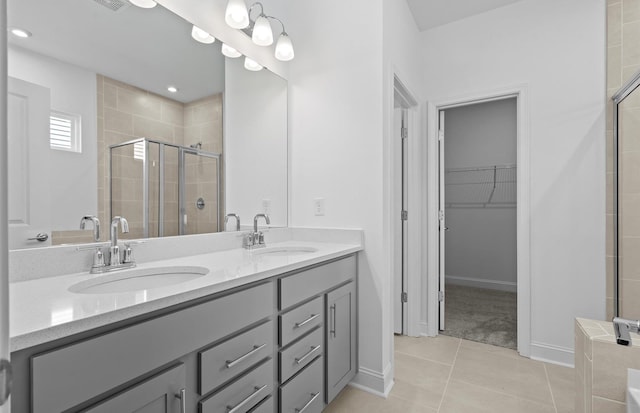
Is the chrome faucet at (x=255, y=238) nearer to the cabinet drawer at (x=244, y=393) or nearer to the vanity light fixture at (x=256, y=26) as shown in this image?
the cabinet drawer at (x=244, y=393)

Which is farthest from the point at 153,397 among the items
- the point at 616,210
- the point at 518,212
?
the point at 616,210

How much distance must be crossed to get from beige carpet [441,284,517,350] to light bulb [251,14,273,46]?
104 inches

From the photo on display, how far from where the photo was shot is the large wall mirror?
1.06 meters

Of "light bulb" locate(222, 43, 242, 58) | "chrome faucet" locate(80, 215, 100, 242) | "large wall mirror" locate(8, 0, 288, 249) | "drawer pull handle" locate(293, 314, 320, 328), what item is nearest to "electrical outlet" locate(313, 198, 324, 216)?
"large wall mirror" locate(8, 0, 288, 249)

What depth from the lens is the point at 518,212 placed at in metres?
2.34

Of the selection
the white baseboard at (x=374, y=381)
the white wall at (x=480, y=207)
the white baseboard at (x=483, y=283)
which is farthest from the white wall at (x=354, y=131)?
the white baseboard at (x=483, y=283)

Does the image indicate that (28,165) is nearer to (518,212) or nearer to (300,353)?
(300,353)

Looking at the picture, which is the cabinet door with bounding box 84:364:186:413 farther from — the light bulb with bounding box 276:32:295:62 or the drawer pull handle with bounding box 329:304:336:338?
the light bulb with bounding box 276:32:295:62

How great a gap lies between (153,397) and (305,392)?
788 millimetres

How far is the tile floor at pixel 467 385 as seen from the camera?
171cm

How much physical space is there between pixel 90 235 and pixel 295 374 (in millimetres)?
1004

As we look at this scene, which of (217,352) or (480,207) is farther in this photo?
(480,207)

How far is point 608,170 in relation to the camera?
204cm

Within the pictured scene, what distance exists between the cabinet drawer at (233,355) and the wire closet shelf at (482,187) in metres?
3.72
